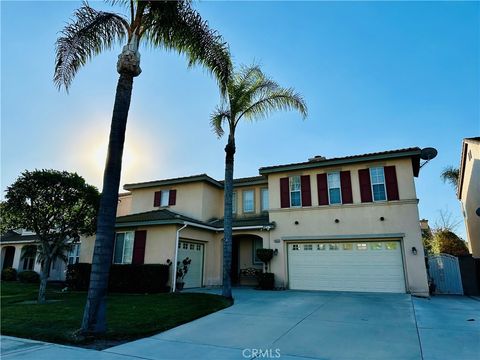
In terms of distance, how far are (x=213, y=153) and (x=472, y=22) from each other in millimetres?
11091

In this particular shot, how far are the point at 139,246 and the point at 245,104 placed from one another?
930 cm

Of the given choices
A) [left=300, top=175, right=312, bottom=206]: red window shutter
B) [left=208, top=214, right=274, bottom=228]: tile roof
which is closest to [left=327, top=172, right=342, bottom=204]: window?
[left=300, top=175, right=312, bottom=206]: red window shutter

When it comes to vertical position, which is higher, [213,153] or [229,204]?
[213,153]

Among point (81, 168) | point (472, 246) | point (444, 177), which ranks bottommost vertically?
point (472, 246)

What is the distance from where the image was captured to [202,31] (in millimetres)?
9523

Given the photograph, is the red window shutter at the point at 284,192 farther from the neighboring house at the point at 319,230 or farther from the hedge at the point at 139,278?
the hedge at the point at 139,278

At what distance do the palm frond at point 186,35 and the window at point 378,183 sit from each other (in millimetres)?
9078

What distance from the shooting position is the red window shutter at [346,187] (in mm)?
15297

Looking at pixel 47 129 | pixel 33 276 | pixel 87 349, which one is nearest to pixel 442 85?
pixel 87 349

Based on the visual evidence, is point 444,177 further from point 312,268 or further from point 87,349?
point 87,349

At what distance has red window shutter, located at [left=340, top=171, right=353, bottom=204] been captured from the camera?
1530cm

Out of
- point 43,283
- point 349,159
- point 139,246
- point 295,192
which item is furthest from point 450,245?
point 43,283

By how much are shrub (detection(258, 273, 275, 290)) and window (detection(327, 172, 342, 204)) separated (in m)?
4.94

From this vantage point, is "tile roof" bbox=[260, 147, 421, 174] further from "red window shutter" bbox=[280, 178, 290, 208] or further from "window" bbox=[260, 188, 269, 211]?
"window" bbox=[260, 188, 269, 211]
